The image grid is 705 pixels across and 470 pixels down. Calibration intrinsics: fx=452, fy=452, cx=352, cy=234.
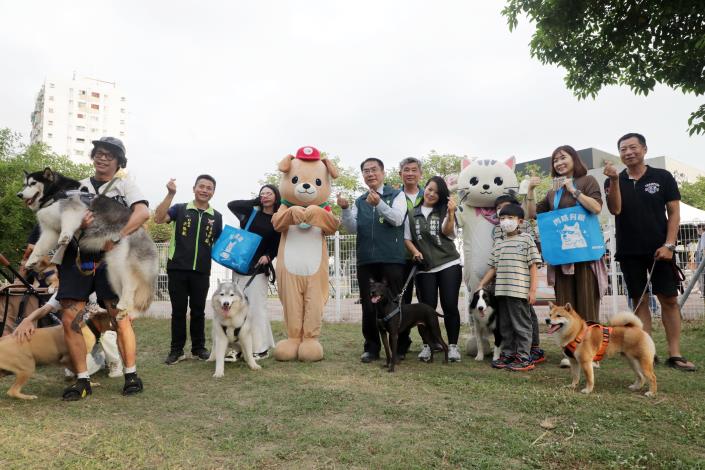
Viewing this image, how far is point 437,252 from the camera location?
4.96 metres

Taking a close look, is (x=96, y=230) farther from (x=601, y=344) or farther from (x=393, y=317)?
(x=601, y=344)

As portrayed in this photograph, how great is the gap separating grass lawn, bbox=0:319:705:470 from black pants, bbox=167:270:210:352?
0.82 m

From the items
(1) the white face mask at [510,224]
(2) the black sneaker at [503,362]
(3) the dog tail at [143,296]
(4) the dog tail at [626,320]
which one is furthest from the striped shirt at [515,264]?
(3) the dog tail at [143,296]

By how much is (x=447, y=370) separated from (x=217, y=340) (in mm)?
2353

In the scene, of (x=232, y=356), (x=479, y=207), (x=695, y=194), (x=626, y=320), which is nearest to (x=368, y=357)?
(x=232, y=356)

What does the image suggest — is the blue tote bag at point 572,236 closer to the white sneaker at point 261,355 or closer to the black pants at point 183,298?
the white sneaker at point 261,355

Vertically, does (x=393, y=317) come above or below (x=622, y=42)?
below

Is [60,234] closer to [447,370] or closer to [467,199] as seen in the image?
[447,370]

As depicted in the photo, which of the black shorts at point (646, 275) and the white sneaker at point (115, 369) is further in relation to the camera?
the white sneaker at point (115, 369)

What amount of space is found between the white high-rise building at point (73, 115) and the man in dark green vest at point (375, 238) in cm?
7317

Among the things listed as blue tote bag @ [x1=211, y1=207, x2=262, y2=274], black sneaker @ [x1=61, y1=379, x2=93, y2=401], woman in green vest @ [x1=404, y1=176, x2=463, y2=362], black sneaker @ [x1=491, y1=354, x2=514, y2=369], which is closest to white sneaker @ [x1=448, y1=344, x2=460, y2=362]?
woman in green vest @ [x1=404, y1=176, x2=463, y2=362]

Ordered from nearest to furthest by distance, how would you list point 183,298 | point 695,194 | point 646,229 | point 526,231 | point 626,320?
point 626,320 → point 646,229 → point 526,231 → point 183,298 → point 695,194

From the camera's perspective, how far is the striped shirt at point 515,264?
445cm

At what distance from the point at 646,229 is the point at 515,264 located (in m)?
1.34
